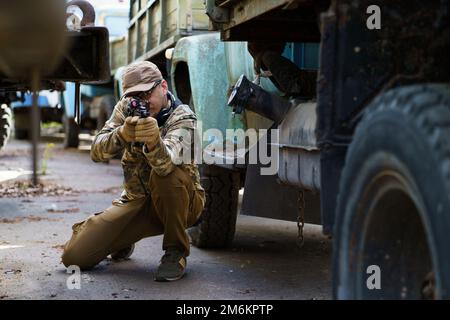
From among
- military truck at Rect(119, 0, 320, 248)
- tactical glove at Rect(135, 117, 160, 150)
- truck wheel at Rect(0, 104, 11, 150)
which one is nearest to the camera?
tactical glove at Rect(135, 117, 160, 150)

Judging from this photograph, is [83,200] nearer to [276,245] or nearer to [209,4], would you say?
[276,245]

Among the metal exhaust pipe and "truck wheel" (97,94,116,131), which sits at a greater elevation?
the metal exhaust pipe

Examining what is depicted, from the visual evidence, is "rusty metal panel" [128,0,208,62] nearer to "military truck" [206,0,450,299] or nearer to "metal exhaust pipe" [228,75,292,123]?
"metal exhaust pipe" [228,75,292,123]

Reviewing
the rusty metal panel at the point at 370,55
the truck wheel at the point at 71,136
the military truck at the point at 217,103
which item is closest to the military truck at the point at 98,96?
the truck wheel at the point at 71,136

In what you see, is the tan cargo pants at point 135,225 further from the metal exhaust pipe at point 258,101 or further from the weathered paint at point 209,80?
the weathered paint at point 209,80

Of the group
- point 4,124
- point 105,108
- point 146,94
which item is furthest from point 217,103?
point 105,108

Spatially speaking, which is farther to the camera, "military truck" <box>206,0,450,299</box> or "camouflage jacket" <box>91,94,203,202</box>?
"camouflage jacket" <box>91,94,203,202</box>

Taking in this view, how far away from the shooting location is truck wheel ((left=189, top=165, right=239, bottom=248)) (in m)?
5.23

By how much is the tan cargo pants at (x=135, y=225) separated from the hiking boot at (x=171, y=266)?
4cm

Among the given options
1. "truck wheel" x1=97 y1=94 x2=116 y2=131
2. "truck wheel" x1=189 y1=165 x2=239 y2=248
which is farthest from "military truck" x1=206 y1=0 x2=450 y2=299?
"truck wheel" x1=97 y1=94 x2=116 y2=131

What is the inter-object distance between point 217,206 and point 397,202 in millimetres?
2947

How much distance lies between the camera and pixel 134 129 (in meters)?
4.09

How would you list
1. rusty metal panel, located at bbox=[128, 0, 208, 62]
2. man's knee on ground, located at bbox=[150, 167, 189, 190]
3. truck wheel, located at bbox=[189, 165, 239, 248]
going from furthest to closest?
rusty metal panel, located at bbox=[128, 0, 208, 62] → truck wheel, located at bbox=[189, 165, 239, 248] → man's knee on ground, located at bbox=[150, 167, 189, 190]
